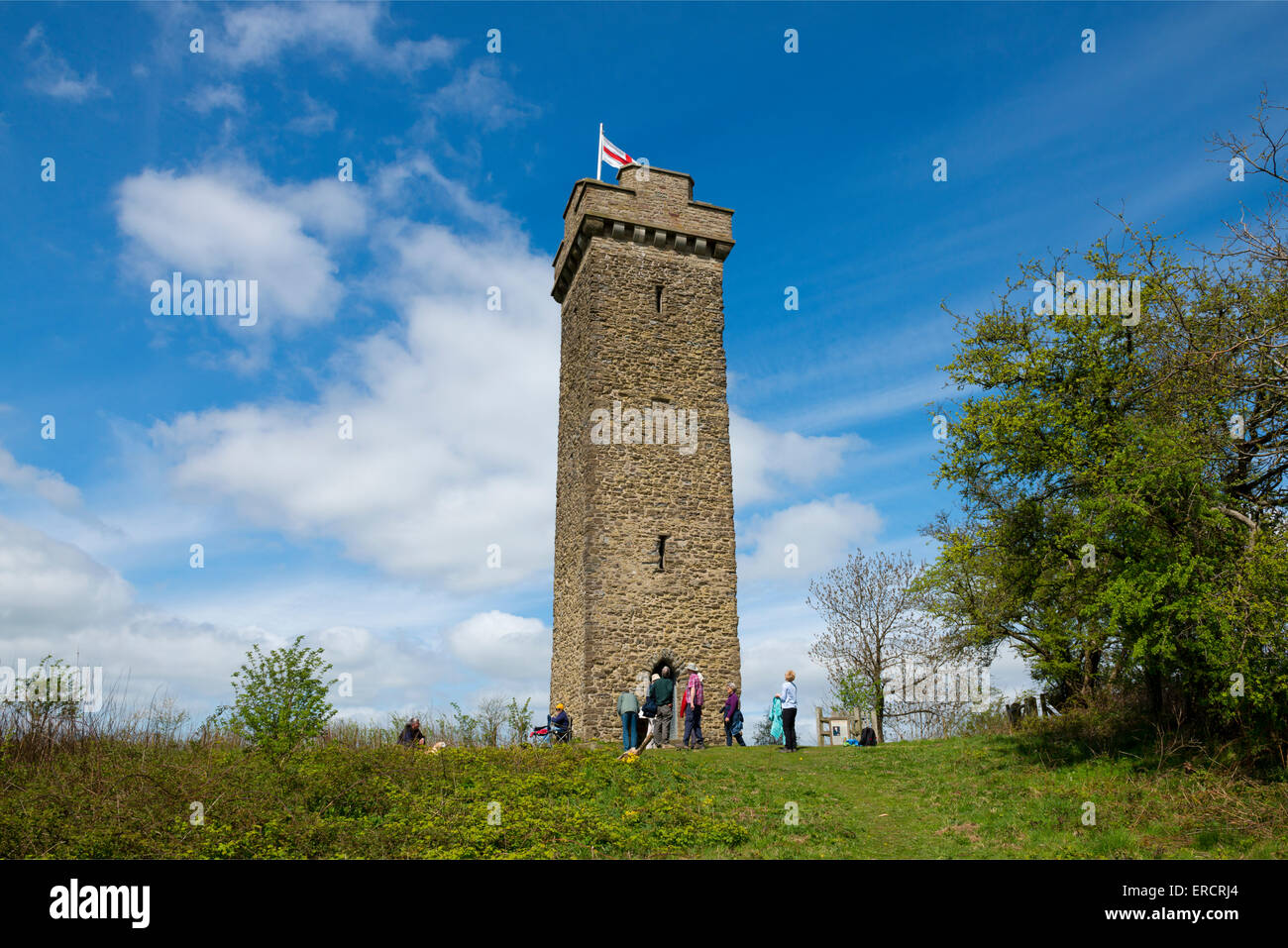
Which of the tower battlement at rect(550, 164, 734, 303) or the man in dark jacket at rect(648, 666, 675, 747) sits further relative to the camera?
the tower battlement at rect(550, 164, 734, 303)

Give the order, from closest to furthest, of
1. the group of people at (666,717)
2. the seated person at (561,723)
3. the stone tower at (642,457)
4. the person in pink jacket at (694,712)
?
the group of people at (666,717), the person in pink jacket at (694,712), the seated person at (561,723), the stone tower at (642,457)

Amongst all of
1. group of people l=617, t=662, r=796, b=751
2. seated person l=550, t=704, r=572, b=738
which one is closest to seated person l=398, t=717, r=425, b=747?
seated person l=550, t=704, r=572, b=738

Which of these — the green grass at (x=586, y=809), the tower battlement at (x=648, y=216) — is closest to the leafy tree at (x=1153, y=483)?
the green grass at (x=586, y=809)

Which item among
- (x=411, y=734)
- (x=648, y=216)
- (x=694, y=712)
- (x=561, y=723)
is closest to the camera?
(x=411, y=734)

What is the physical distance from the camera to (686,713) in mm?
19016

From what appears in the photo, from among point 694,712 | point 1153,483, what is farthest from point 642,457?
point 1153,483

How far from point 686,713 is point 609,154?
54.5ft

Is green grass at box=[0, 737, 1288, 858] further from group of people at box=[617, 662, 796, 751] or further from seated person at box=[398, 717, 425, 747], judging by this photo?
seated person at box=[398, 717, 425, 747]

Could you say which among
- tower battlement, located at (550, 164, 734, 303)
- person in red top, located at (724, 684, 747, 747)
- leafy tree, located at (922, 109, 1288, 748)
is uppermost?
tower battlement, located at (550, 164, 734, 303)

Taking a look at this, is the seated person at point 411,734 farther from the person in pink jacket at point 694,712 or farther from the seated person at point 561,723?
the person in pink jacket at point 694,712

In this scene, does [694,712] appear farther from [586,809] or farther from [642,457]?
[586,809]

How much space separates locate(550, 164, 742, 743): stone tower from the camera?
2133 centimetres

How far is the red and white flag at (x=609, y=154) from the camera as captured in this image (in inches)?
984

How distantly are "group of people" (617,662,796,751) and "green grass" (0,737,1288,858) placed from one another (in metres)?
3.00
